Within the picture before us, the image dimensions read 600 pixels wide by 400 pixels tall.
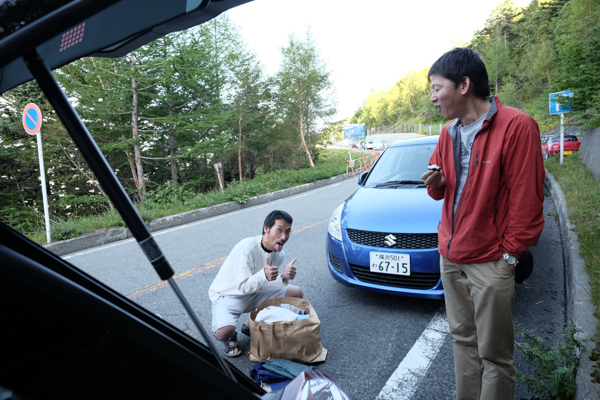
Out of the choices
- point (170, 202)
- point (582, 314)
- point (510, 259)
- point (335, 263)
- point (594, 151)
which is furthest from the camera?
point (170, 202)

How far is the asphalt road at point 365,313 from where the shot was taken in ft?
7.74

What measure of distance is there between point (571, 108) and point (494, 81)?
5136 cm

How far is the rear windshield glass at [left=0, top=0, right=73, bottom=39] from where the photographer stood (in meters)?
0.60

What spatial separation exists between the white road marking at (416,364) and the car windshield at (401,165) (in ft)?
5.87

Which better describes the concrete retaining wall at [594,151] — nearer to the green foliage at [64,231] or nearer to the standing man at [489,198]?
the standing man at [489,198]

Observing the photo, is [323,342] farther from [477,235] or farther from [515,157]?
[515,157]

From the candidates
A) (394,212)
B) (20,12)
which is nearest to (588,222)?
(394,212)

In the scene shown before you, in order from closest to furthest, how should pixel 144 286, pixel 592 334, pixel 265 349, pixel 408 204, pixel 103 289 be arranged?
pixel 103 289
pixel 592 334
pixel 265 349
pixel 408 204
pixel 144 286

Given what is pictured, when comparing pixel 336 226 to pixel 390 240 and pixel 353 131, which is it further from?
pixel 353 131

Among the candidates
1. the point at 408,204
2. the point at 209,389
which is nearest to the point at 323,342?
the point at 408,204

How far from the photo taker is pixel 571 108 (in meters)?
9.06

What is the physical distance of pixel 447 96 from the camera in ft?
5.78

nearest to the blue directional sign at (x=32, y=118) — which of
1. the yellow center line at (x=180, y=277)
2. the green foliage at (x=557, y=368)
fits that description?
the yellow center line at (x=180, y=277)

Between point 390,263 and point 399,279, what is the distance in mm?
179
